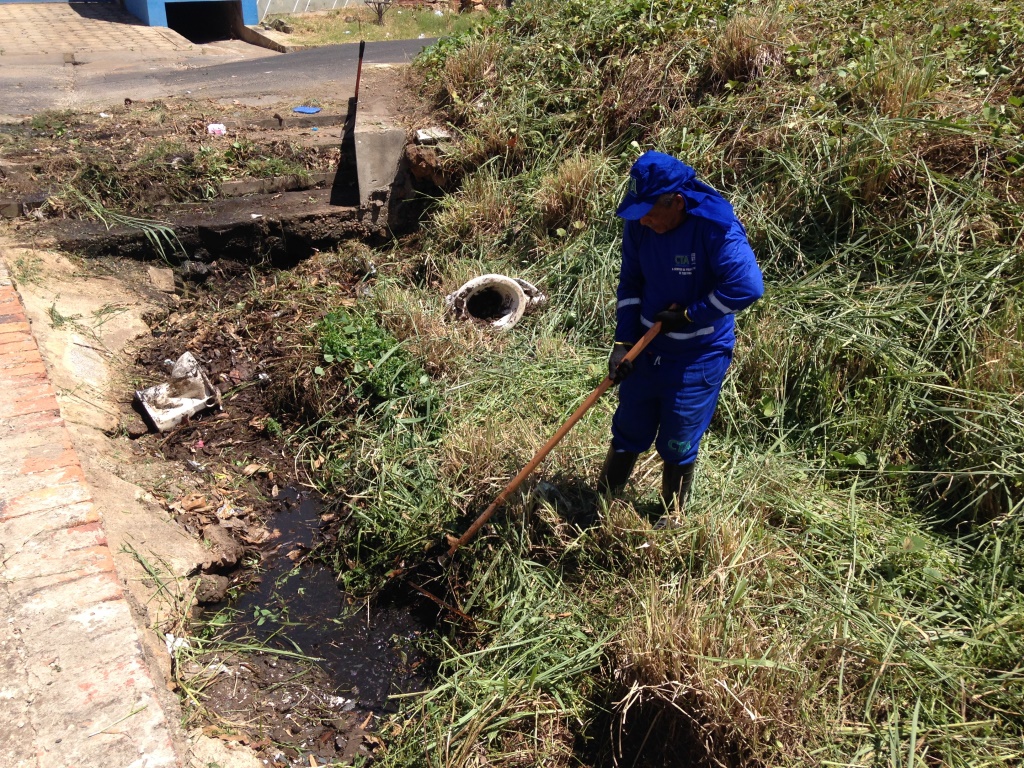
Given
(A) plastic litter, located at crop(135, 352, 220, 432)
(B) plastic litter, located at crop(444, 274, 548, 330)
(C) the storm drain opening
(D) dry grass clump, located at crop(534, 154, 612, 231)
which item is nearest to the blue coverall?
(B) plastic litter, located at crop(444, 274, 548, 330)

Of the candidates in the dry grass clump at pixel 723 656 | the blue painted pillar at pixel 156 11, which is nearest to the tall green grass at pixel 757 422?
the dry grass clump at pixel 723 656

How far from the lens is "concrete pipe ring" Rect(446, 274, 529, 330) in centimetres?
565

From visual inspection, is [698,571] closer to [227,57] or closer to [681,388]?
[681,388]

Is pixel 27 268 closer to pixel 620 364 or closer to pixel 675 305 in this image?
pixel 620 364

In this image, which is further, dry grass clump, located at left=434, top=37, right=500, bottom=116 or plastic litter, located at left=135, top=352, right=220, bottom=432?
dry grass clump, located at left=434, top=37, right=500, bottom=116

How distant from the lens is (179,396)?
5.27 meters

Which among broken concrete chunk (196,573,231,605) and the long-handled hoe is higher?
the long-handled hoe

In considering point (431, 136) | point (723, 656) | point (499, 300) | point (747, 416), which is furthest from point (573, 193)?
point (723, 656)

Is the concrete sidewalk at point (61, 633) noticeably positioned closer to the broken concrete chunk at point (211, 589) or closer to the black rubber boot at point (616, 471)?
the broken concrete chunk at point (211, 589)

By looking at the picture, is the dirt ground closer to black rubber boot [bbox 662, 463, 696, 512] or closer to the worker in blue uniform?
the worker in blue uniform

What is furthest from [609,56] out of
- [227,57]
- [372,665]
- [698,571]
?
[227,57]

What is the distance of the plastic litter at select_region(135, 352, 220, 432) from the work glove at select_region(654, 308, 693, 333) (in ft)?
11.3

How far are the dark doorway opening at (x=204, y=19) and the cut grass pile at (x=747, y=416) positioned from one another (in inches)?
470

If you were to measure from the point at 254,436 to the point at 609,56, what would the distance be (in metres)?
4.48
